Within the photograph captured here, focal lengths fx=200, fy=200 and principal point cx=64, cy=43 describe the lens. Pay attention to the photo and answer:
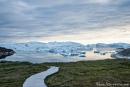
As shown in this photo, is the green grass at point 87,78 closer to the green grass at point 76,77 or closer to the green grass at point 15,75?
the green grass at point 76,77

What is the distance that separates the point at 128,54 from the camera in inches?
4638

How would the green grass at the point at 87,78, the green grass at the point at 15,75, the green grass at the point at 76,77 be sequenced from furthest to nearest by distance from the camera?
the green grass at the point at 15,75 < the green grass at the point at 76,77 < the green grass at the point at 87,78

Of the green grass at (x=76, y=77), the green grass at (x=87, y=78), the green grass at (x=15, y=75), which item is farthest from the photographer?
the green grass at (x=15, y=75)

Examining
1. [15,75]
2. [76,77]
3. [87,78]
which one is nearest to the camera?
[87,78]

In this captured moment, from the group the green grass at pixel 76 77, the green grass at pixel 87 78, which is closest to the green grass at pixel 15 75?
the green grass at pixel 76 77

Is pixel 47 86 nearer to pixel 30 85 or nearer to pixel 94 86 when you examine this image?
pixel 30 85

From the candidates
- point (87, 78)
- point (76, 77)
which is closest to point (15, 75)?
point (76, 77)

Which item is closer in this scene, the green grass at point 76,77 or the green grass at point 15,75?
the green grass at point 76,77

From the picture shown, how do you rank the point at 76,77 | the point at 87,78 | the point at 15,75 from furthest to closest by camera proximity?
the point at 15,75 < the point at 76,77 < the point at 87,78

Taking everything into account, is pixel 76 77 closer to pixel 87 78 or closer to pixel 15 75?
pixel 87 78

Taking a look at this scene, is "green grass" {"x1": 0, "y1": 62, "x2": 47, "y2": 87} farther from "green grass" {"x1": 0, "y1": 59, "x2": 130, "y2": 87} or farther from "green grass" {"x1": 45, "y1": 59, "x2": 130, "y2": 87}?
"green grass" {"x1": 45, "y1": 59, "x2": 130, "y2": 87}

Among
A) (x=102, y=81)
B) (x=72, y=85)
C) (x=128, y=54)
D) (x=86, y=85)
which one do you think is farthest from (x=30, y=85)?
(x=128, y=54)

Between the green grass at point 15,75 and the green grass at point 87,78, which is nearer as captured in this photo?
the green grass at point 87,78

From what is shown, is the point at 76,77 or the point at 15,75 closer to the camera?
the point at 76,77
